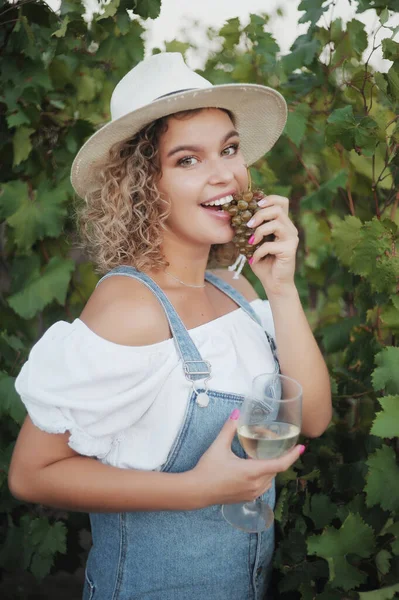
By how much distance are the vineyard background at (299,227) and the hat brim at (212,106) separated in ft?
0.95

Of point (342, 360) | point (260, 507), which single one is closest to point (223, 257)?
point (342, 360)

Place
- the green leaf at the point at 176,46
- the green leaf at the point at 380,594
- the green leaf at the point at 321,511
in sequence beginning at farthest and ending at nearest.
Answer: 1. the green leaf at the point at 176,46
2. the green leaf at the point at 321,511
3. the green leaf at the point at 380,594

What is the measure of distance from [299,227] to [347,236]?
32.2 inches

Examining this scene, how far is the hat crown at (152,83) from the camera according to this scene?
2.08 meters

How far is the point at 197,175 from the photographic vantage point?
2068 millimetres

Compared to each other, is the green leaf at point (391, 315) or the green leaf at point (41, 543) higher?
the green leaf at point (391, 315)

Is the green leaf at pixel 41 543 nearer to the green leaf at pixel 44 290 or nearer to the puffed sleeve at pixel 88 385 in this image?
the green leaf at pixel 44 290

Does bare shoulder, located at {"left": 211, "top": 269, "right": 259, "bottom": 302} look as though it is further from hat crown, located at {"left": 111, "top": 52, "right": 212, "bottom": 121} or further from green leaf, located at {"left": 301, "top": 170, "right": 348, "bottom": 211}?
hat crown, located at {"left": 111, "top": 52, "right": 212, "bottom": 121}

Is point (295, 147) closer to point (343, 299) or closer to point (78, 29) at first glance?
point (343, 299)

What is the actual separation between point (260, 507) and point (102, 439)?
0.57 meters

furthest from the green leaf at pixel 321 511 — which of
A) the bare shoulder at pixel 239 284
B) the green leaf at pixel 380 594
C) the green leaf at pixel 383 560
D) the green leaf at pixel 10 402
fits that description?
the green leaf at pixel 10 402

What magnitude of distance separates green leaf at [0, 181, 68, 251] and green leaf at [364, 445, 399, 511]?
1595 millimetres

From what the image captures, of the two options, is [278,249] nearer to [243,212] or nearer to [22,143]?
[243,212]

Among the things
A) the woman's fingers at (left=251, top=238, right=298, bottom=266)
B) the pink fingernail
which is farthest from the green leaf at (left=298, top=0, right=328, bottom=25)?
the pink fingernail
